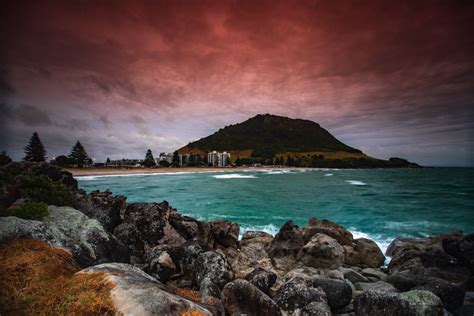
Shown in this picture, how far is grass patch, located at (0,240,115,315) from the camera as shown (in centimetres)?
304

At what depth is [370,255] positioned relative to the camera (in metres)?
10.3

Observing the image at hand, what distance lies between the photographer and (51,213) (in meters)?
6.99

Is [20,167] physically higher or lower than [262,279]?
higher

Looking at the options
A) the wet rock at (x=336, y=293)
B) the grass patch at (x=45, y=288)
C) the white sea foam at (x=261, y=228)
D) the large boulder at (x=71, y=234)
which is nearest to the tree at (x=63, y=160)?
the white sea foam at (x=261, y=228)

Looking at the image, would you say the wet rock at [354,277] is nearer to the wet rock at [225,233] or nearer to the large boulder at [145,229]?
the wet rock at [225,233]

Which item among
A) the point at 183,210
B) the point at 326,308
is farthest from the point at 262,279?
the point at 183,210

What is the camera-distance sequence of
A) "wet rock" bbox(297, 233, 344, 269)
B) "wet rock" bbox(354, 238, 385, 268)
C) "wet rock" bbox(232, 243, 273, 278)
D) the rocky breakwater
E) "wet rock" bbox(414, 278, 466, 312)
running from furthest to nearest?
"wet rock" bbox(354, 238, 385, 268) < "wet rock" bbox(297, 233, 344, 269) < "wet rock" bbox(232, 243, 273, 278) < "wet rock" bbox(414, 278, 466, 312) < the rocky breakwater

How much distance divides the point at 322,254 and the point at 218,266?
4947mm

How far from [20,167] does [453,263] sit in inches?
1037

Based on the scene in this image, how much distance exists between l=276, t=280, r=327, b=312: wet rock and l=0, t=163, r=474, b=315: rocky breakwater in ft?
0.07

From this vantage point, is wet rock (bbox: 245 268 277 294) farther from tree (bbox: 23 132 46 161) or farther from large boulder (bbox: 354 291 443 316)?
tree (bbox: 23 132 46 161)

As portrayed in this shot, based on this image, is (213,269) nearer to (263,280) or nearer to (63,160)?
(263,280)

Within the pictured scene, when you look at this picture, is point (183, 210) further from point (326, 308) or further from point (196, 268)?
point (326, 308)

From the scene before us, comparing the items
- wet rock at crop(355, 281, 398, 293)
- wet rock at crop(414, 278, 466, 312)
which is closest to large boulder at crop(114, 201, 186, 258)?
wet rock at crop(355, 281, 398, 293)
